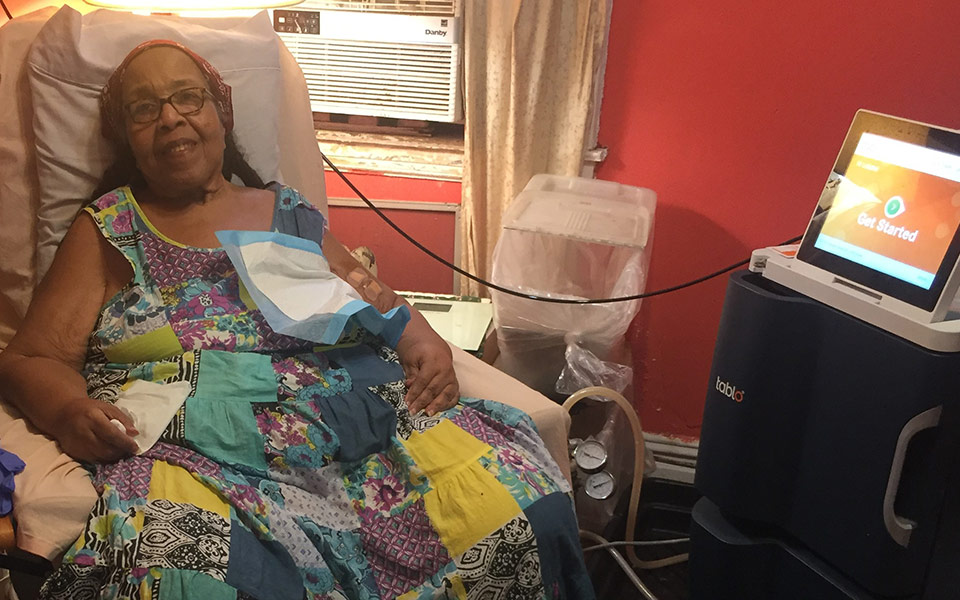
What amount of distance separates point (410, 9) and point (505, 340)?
0.90m

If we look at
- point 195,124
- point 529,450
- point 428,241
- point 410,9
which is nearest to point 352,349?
point 529,450

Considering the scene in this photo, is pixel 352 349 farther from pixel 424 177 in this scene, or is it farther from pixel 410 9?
pixel 410 9

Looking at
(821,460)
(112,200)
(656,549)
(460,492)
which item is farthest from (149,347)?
(656,549)

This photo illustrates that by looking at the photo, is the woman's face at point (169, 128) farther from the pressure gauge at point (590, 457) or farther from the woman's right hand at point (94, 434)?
the pressure gauge at point (590, 457)

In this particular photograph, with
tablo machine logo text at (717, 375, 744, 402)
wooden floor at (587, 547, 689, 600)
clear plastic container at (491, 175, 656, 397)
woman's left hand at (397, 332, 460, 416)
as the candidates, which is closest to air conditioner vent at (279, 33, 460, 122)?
clear plastic container at (491, 175, 656, 397)

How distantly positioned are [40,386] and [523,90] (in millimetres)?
1253

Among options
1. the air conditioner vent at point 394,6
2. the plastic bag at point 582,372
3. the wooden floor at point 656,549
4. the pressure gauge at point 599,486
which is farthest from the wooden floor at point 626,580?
the air conditioner vent at point 394,6

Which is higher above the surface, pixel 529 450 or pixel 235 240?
pixel 235 240

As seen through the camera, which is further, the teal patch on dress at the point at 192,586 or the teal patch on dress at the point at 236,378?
the teal patch on dress at the point at 236,378

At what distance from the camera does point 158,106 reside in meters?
1.42

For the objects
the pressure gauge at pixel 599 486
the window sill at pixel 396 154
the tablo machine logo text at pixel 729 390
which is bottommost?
the pressure gauge at pixel 599 486

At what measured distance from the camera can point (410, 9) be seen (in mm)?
2074

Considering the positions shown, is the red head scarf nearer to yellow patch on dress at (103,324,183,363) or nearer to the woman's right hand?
yellow patch on dress at (103,324,183,363)

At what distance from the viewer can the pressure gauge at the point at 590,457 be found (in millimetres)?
1722
